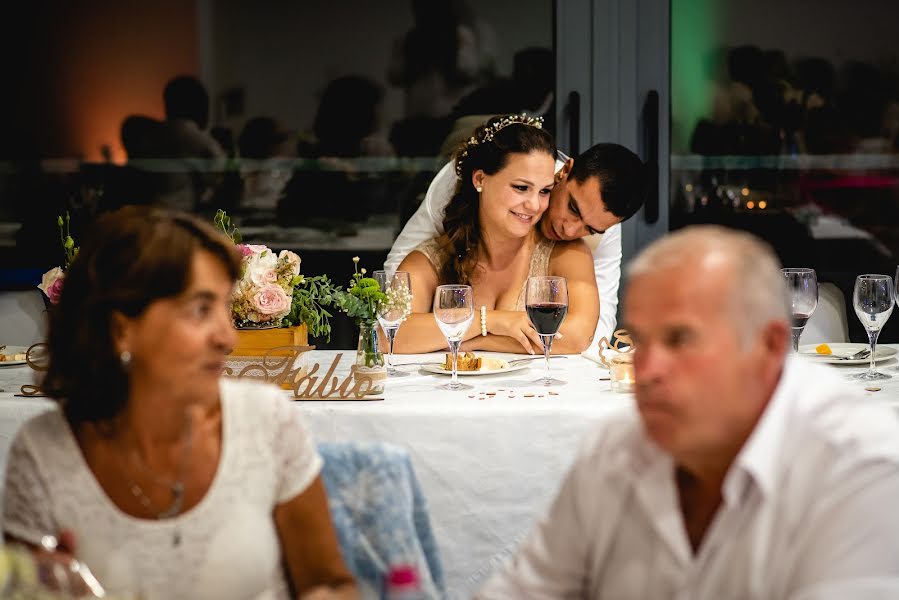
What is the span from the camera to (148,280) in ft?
5.15

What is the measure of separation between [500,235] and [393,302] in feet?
3.29

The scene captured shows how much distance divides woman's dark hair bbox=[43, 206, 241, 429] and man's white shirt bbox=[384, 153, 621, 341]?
2091mm

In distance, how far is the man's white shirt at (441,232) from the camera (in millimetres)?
3783

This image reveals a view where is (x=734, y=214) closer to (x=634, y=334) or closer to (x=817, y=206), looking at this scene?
(x=817, y=206)

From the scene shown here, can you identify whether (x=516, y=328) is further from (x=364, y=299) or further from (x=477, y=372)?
(x=364, y=299)

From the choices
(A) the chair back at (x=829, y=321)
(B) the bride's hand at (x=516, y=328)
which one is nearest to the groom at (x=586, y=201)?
(B) the bride's hand at (x=516, y=328)

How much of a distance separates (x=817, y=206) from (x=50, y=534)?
4.03m

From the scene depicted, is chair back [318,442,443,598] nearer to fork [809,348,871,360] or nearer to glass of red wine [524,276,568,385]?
glass of red wine [524,276,568,385]

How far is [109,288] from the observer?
1.58 meters

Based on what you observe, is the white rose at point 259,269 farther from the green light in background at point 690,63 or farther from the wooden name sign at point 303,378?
the green light in background at point 690,63

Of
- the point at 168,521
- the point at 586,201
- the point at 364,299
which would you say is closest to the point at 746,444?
the point at 168,521

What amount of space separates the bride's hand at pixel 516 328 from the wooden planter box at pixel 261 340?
64cm

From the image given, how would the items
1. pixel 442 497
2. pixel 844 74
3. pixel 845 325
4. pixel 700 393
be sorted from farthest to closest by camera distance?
pixel 844 74, pixel 845 325, pixel 442 497, pixel 700 393

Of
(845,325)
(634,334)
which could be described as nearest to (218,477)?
(634,334)
